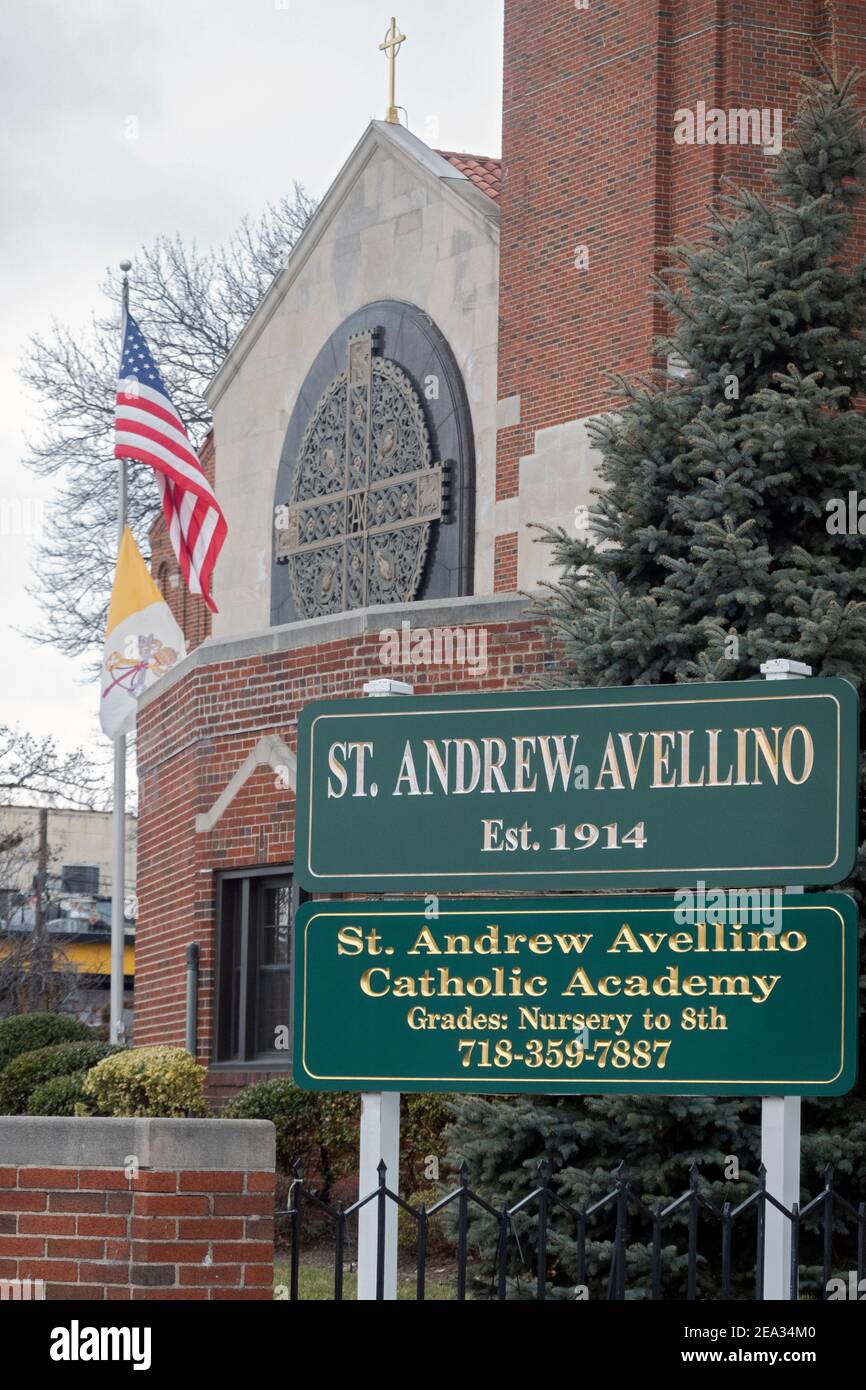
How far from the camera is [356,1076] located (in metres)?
6.53

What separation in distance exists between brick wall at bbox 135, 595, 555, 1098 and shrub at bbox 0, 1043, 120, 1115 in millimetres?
705

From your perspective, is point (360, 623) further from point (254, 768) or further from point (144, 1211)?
point (144, 1211)

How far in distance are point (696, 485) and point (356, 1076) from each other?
548 centimetres

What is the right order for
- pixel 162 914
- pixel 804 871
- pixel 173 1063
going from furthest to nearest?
pixel 162 914, pixel 173 1063, pixel 804 871

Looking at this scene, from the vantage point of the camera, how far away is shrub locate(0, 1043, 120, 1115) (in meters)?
15.3

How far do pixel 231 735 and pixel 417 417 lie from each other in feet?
18.0

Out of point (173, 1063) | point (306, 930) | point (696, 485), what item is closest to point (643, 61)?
point (696, 485)

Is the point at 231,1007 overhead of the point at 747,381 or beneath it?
beneath

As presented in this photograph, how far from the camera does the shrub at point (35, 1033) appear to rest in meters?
17.0

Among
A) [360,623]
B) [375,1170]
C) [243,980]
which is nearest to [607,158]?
[360,623]

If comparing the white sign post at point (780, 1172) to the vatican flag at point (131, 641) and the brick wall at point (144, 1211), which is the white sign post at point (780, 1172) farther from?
the vatican flag at point (131, 641)

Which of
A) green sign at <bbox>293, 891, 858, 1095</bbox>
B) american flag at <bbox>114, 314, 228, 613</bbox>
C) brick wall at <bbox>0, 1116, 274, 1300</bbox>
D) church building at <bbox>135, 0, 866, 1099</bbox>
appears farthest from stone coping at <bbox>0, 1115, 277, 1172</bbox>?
american flag at <bbox>114, 314, 228, 613</bbox>

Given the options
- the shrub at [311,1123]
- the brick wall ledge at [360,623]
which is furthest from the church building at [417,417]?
the shrub at [311,1123]
